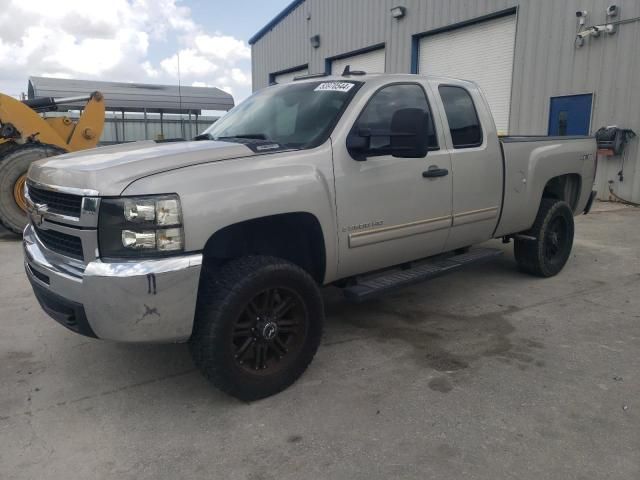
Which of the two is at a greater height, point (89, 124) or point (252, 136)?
point (89, 124)

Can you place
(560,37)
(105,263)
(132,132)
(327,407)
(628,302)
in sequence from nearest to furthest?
(105,263) → (327,407) → (628,302) → (560,37) → (132,132)

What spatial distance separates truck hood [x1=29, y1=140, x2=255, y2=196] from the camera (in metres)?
2.67

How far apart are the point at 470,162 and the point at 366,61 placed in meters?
13.8

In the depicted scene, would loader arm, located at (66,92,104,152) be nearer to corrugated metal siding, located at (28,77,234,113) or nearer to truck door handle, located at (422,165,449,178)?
truck door handle, located at (422,165,449,178)

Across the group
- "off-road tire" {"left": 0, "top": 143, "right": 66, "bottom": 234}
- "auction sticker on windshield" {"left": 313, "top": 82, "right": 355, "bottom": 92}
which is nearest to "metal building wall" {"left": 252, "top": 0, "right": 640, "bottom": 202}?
"auction sticker on windshield" {"left": 313, "top": 82, "right": 355, "bottom": 92}

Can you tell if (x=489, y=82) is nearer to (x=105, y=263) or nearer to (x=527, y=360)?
(x=527, y=360)

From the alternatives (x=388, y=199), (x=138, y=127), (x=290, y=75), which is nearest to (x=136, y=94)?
(x=138, y=127)

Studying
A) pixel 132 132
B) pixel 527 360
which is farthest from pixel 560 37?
pixel 132 132

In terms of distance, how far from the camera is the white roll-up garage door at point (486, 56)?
40.8 ft

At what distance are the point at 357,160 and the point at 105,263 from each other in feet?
5.50

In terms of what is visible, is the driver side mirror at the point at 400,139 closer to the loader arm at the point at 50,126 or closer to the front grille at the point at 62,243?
the front grille at the point at 62,243

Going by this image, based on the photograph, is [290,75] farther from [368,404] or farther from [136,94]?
[368,404]

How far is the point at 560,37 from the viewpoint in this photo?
36.4 ft

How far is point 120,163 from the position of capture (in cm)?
283
